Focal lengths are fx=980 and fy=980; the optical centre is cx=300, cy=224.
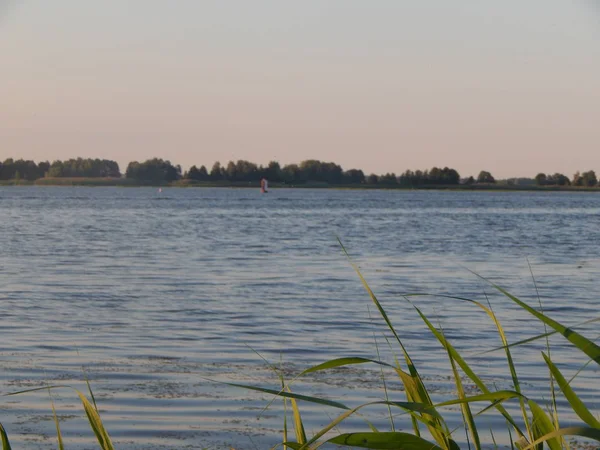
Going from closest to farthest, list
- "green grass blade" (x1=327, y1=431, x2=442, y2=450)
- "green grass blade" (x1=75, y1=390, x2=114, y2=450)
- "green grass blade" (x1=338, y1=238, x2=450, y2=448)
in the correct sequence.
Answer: "green grass blade" (x1=327, y1=431, x2=442, y2=450) → "green grass blade" (x1=338, y1=238, x2=450, y2=448) → "green grass blade" (x1=75, y1=390, x2=114, y2=450)

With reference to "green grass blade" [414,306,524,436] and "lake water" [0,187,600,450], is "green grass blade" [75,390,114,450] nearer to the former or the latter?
"green grass blade" [414,306,524,436]

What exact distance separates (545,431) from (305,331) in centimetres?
1030

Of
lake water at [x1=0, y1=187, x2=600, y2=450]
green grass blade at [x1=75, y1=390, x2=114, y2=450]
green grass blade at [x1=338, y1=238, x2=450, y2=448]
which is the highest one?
green grass blade at [x1=338, y1=238, x2=450, y2=448]

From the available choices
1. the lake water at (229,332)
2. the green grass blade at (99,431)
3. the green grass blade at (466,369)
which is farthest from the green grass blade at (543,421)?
the lake water at (229,332)

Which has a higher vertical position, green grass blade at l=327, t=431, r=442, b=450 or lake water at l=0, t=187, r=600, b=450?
green grass blade at l=327, t=431, r=442, b=450

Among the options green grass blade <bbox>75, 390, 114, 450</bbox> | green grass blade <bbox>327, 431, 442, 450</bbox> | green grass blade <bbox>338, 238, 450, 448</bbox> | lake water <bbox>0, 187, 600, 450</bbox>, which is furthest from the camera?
lake water <bbox>0, 187, 600, 450</bbox>

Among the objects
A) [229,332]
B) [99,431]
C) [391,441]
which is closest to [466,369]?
[391,441]

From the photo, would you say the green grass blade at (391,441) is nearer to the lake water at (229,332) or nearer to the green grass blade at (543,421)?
the green grass blade at (543,421)

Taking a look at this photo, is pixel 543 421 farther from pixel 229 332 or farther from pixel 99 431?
pixel 229 332

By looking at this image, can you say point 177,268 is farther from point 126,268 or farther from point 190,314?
point 190,314

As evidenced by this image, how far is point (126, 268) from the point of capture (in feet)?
77.2

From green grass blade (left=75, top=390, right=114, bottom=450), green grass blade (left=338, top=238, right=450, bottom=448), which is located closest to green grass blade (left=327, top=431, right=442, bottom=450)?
green grass blade (left=338, top=238, right=450, bottom=448)

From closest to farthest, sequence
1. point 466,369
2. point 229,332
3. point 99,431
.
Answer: point 466,369 → point 99,431 → point 229,332

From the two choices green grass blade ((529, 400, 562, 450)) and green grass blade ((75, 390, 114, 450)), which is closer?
green grass blade ((529, 400, 562, 450))
